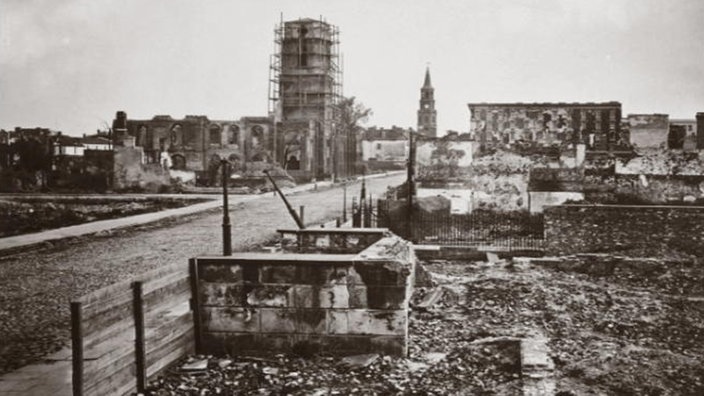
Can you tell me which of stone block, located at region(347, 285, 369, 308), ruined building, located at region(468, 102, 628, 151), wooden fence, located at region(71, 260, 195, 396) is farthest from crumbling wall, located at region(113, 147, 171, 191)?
stone block, located at region(347, 285, 369, 308)

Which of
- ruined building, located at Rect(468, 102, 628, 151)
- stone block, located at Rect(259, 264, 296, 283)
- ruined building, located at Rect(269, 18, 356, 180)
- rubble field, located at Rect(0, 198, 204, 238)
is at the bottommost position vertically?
rubble field, located at Rect(0, 198, 204, 238)

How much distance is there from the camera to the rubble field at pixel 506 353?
629 cm

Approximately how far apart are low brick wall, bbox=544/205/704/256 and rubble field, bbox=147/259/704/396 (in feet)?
9.72

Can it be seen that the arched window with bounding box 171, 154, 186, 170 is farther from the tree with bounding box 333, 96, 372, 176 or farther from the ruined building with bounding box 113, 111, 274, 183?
the tree with bounding box 333, 96, 372, 176

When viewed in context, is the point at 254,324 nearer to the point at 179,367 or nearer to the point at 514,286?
the point at 179,367

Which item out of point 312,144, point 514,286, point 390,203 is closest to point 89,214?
point 390,203

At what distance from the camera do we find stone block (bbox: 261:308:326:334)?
718cm

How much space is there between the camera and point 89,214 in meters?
25.2

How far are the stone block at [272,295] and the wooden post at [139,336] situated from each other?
5.09ft

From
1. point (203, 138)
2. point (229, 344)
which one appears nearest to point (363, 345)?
point (229, 344)

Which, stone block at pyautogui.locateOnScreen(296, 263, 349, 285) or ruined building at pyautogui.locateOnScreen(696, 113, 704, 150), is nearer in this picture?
stone block at pyautogui.locateOnScreen(296, 263, 349, 285)

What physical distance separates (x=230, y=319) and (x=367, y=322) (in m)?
1.58

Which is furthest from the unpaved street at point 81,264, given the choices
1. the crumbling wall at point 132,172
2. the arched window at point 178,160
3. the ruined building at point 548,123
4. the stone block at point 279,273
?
the arched window at point 178,160

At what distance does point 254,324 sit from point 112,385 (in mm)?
2013
